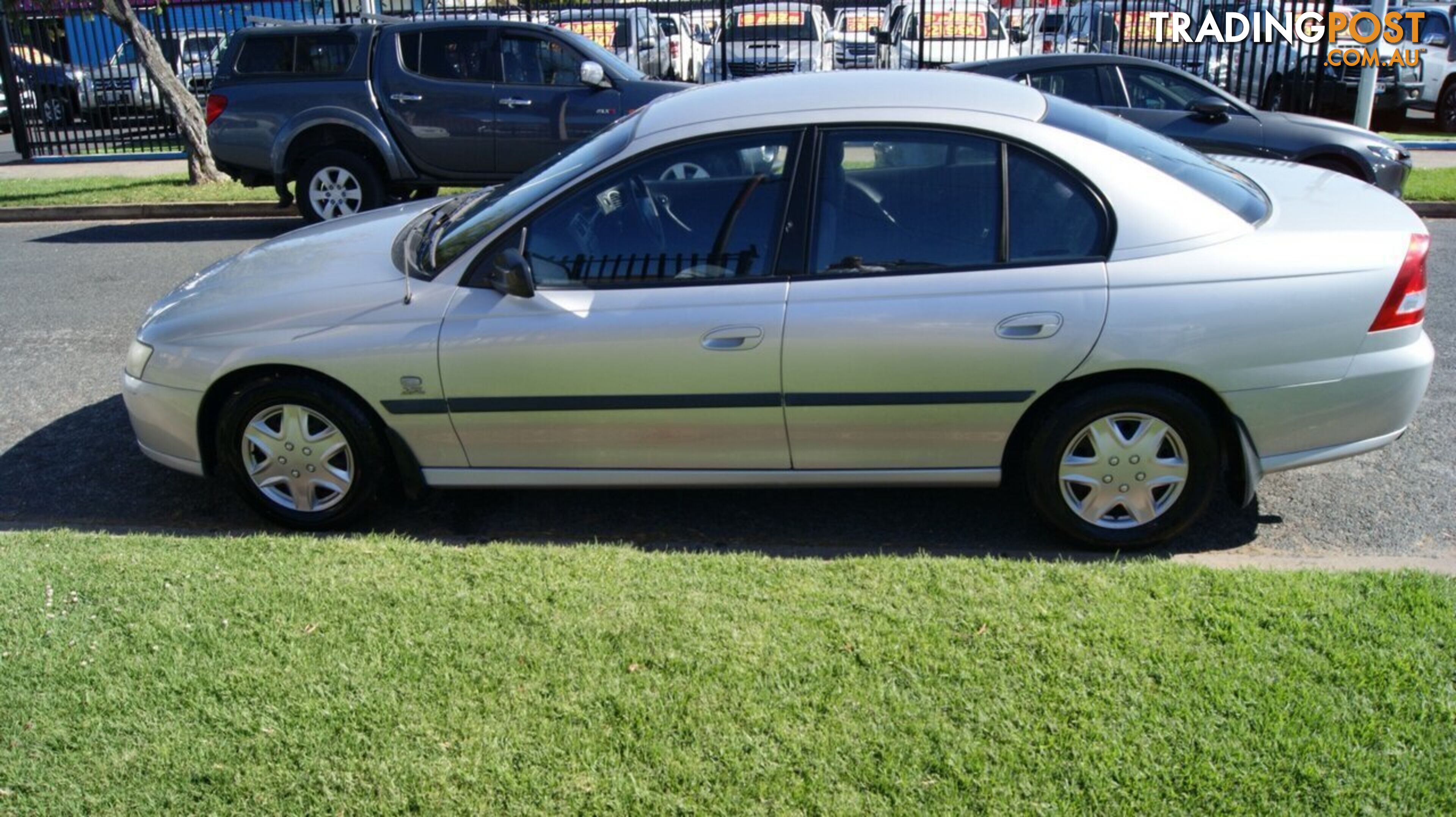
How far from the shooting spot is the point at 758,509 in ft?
17.0

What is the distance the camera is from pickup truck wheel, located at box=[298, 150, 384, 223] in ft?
38.0

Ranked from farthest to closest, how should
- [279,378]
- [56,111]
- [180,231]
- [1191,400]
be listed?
[56,111], [180,231], [279,378], [1191,400]

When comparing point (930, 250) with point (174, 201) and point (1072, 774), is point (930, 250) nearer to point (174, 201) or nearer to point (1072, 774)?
point (1072, 774)

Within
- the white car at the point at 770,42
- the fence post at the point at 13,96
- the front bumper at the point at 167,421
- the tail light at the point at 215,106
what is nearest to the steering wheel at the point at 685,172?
the front bumper at the point at 167,421

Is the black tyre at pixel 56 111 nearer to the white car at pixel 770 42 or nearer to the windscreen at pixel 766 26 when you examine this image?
the white car at pixel 770 42

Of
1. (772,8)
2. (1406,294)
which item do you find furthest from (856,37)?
(1406,294)

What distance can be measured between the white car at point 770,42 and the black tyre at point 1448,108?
30.3 feet

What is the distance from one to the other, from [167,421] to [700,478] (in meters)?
2.17

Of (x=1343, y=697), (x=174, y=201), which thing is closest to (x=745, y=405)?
(x=1343, y=697)

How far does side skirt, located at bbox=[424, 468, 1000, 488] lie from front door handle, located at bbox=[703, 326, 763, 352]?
51 centimetres

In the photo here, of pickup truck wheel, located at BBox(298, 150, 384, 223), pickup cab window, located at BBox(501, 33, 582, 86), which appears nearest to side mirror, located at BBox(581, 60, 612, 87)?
pickup cab window, located at BBox(501, 33, 582, 86)

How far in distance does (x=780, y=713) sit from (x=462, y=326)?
2.03 meters

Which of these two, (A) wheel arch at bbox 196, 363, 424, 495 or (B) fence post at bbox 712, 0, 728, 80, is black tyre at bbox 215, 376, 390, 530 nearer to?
(A) wheel arch at bbox 196, 363, 424, 495
